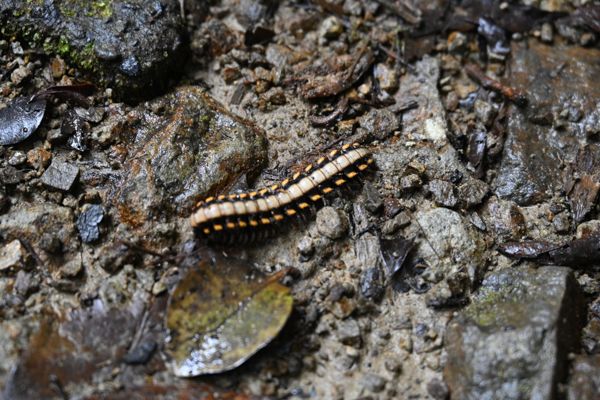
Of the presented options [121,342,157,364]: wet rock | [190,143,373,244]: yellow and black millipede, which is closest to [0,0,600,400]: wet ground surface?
[121,342,157,364]: wet rock

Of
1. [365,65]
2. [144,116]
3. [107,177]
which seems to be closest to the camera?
[107,177]

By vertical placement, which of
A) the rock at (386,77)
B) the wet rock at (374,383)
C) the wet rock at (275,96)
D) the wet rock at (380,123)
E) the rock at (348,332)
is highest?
the rock at (386,77)

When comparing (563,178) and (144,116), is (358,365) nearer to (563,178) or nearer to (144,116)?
(563,178)

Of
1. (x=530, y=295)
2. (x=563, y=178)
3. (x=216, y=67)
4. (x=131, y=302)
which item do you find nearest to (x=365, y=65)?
(x=216, y=67)

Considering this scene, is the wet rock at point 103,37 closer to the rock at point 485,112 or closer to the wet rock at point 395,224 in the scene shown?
the wet rock at point 395,224

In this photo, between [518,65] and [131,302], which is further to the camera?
[518,65]

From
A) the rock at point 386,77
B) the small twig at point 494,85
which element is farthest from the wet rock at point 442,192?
the small twig at point 494,85

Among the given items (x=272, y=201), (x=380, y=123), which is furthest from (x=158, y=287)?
(x=380, y=123)
